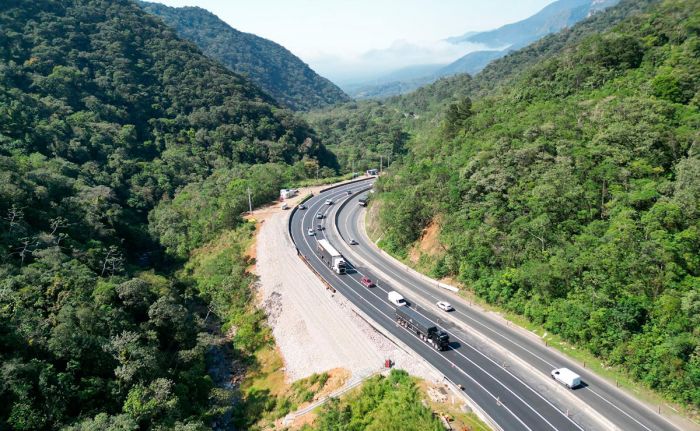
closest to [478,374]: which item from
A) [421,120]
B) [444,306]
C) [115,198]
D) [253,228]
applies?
[444,306]

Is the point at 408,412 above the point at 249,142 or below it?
below

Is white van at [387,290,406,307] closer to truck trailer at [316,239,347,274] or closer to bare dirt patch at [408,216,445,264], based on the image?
bare dirt patch at [408,216,445,264]

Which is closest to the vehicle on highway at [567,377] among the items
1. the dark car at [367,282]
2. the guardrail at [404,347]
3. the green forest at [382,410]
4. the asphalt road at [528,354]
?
the asphalt road at [528,354]

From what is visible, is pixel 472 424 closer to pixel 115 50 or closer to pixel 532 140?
pixel 532 140

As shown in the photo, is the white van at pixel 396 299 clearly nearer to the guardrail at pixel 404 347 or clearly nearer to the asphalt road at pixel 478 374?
the asphalt road at pixel 478 374

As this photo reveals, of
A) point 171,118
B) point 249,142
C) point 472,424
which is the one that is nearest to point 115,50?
point 171,118

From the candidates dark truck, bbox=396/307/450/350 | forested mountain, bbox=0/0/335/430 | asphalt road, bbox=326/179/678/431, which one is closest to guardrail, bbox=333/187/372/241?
asphalt road, bbox=326/179/678/431

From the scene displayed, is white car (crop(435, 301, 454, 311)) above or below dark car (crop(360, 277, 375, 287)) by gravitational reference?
below
